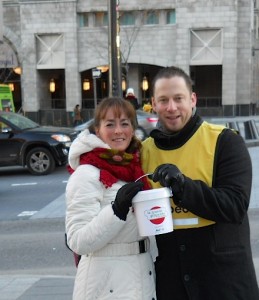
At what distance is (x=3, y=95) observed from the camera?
25547 mm

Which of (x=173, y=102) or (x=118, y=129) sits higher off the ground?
(x=173, y=102)

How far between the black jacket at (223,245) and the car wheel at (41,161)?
1105cm

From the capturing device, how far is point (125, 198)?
202 cm

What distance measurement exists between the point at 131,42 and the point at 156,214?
109 feet

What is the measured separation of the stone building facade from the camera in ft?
110

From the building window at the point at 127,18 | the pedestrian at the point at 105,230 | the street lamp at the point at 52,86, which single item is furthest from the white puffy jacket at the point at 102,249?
the street lamp at the point at 52,86

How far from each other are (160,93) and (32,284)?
10.2ft

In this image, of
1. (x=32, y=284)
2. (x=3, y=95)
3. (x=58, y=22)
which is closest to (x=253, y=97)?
(x=58, y=22)

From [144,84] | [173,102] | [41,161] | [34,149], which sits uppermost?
[144,84]

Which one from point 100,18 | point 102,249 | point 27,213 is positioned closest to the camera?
point 102,249

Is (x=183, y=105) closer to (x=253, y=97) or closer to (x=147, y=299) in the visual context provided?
(x=147, y=299)

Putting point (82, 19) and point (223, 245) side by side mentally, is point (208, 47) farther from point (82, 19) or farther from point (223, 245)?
point (223, 245)

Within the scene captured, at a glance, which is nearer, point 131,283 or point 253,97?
point 131,283

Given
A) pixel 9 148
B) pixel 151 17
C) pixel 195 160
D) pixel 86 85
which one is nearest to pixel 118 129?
pixel 195 160
